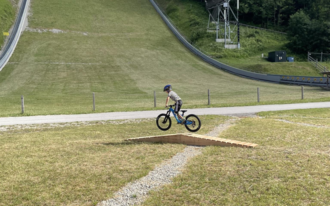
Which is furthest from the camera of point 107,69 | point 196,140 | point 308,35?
point 308,35

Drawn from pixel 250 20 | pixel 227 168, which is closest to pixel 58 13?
pixel 250 20

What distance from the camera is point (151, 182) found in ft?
22.4

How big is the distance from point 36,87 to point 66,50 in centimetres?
2012

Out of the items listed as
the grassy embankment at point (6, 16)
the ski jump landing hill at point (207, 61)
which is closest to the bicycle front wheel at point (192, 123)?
the ski jump landing hill at point (207, 61)

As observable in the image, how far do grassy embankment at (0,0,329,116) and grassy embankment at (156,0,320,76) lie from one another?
196 inches

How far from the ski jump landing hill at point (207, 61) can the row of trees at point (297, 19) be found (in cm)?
2307

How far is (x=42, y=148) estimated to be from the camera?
397 inches

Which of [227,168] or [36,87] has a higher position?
[36,87]

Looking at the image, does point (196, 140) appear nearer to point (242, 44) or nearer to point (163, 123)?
point (163, 123)

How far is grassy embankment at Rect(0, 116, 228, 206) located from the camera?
6262 mm

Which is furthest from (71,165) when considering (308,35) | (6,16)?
(6,16)

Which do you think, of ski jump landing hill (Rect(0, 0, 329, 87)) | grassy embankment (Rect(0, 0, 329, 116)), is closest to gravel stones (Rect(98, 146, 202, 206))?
grassy embankment (Rect(0, 0, 329, 116))

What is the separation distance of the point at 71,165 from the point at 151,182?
8.56 feet

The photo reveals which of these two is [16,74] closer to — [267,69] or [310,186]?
[267,69]
